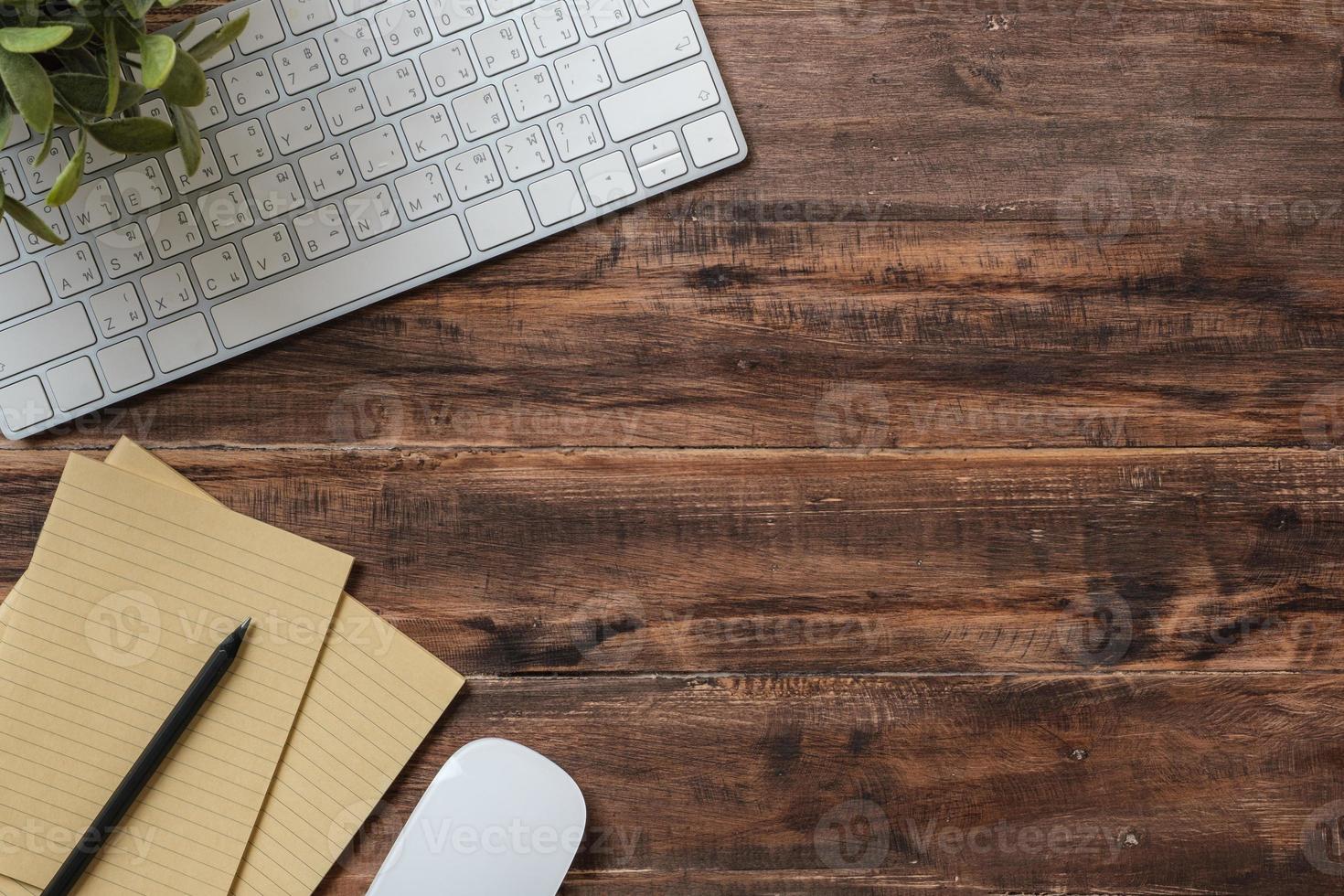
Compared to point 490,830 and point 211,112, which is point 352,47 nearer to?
point 211,112

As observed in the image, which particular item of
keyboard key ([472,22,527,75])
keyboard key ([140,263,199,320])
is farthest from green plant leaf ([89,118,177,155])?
keyboard key ([472,22,527,75])

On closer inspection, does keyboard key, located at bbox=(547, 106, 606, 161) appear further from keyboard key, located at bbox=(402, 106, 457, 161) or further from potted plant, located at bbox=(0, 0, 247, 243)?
potted plant, located at bbox=(0, 0, 247, 243)

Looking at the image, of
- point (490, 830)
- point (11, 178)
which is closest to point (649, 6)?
point (11, 178)

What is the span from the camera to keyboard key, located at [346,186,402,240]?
2.10ft

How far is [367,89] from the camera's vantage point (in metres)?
0.64

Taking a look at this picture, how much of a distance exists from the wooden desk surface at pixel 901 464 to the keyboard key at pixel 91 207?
118mm

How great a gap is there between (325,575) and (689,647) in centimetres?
25

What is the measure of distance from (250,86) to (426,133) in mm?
117

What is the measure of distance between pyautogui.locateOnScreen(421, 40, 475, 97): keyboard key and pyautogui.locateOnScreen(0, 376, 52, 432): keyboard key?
12.8 inches

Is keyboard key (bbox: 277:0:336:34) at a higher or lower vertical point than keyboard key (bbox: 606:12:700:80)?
higher

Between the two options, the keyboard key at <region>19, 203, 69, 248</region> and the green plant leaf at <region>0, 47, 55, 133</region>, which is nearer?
the green plant leaf at <region>0, 47, 55, 133</region>

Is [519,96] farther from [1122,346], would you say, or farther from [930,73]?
[1122,346]

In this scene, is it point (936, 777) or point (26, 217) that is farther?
point (936, 777)

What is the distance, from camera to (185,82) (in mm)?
521
